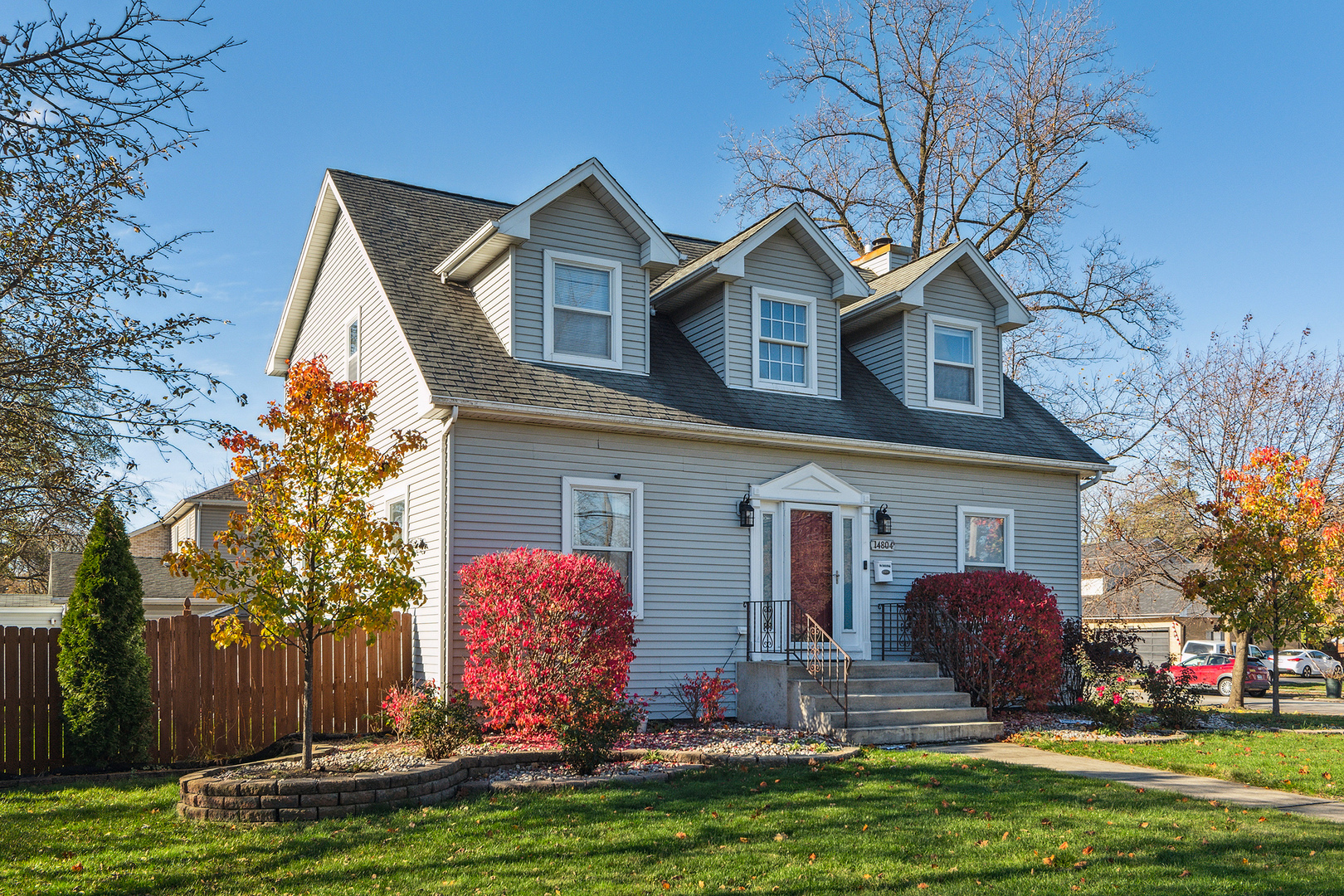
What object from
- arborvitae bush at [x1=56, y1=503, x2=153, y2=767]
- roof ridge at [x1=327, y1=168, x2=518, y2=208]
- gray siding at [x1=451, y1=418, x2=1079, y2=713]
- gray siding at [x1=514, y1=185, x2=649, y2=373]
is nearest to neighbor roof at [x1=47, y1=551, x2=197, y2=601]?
roof ridge at [x1=327, y1=168, x2=518, y2=208]

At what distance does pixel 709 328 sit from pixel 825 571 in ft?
12.8

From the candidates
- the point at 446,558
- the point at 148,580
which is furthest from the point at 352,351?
the point at 148,580

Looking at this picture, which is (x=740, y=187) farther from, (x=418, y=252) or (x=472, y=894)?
(x=472, y=894)

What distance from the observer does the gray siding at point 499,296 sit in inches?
493

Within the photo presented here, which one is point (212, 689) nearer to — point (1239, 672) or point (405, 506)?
point (405, 506)

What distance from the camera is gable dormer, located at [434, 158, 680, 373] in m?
12.6

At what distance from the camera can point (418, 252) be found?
46.0 feet

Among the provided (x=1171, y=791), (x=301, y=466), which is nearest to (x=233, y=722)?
(x=301, y=466)

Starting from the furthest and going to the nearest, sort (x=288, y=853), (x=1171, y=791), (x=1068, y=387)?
(x=1068, y=387) → (x=1171, y=791) → (x=288, y=853)

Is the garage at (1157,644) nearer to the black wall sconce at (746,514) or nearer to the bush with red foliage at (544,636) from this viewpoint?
the black wall sconce at (746,514)

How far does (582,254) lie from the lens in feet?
42.7

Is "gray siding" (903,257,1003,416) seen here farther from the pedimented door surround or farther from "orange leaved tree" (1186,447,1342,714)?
"orange leaved tree" (1186,447,1342,714)

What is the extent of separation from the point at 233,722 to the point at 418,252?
22.2 feet

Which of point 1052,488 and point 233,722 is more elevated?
point 1052,488
